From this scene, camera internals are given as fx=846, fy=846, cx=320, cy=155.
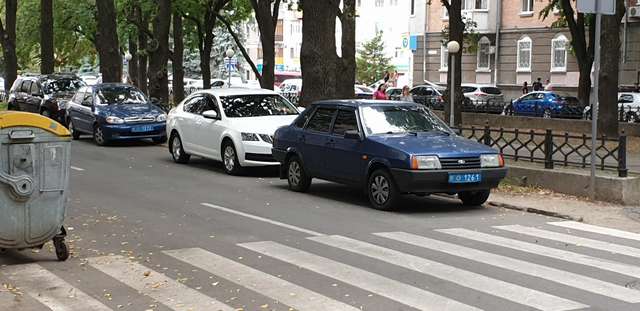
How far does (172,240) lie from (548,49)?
42.3 metres

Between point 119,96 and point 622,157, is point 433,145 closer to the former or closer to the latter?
point 622,157

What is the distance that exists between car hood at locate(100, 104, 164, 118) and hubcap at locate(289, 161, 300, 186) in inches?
343

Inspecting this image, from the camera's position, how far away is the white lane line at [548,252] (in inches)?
318

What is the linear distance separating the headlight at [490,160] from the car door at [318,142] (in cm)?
239

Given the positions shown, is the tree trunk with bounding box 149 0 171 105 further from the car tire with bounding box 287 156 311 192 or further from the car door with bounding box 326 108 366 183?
the car door with bounding box 326 108 366 183

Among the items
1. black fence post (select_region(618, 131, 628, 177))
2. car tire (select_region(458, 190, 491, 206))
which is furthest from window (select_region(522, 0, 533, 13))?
car tire (select_region(458, 190, 491, 206))

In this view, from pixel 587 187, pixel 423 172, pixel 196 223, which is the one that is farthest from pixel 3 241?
pixel 587 187

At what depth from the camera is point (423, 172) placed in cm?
1104

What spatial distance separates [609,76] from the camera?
72.9 feet

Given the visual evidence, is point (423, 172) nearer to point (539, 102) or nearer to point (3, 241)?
point (3, 241)

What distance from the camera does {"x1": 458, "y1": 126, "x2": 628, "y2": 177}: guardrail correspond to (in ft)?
43.2

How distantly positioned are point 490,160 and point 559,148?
9.17 ft

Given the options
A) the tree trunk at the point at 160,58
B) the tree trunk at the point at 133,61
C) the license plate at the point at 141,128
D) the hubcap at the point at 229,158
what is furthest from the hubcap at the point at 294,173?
the tree trunk at the point at 133,61

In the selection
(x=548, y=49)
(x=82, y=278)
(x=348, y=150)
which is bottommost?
(x=82, y=278)
